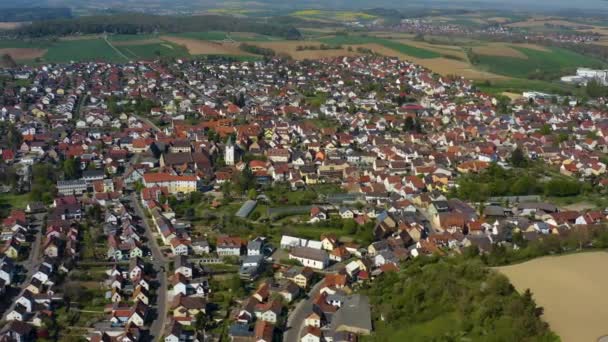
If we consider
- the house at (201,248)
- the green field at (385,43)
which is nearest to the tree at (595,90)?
the green field at (385,43)

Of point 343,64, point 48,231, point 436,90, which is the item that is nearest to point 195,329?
point 48,231

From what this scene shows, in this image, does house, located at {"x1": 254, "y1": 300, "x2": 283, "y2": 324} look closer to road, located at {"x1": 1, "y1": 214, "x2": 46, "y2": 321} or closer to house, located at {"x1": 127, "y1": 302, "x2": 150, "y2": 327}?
house, located at {"x1": 127, "y1": 302, "x2": 150, "y2": 327}

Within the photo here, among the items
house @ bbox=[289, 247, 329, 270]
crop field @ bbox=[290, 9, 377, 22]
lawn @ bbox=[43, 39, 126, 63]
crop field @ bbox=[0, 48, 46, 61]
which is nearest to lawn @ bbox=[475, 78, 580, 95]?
house @ bbox=[289, 247, 329, 270]

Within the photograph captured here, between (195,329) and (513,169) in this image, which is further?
(513,169)

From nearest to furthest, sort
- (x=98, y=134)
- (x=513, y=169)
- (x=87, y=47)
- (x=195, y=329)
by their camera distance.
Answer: (x=195, y=329) → (x=513, y=169) → (x=98, y=134) → (x=87, y=47)

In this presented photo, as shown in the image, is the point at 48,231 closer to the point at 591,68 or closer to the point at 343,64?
the point at 343,64

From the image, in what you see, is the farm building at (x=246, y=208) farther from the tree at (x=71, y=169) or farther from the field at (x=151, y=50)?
the field at (x=151, y=50)
